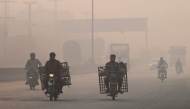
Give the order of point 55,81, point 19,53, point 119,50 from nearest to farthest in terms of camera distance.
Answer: point 55,81
point 119,50
point 19,53

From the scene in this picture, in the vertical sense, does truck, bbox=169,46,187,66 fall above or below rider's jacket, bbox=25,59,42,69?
below

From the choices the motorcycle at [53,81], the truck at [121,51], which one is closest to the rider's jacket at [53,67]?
the motorcycle at [53,81]

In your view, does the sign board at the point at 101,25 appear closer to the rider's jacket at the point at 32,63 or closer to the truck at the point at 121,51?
the truck at the point at 121,51

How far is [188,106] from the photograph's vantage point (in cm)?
1658

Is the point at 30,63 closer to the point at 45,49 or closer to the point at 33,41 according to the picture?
the point at 33,41

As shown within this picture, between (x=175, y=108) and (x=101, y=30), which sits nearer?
(x=175, y=108)

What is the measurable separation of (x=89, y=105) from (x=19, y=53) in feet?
325

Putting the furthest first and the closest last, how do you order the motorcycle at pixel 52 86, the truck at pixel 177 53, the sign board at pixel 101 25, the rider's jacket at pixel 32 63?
the sign board at pixel 101 25 → the truck at pixel 177 53 → the rider's jacket at pixel 32 63 → the motorcycle at pixel 52 86

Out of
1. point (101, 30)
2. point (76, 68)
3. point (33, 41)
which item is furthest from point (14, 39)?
point (76, 68)

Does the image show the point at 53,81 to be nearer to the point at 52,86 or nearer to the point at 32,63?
the point at 52,86

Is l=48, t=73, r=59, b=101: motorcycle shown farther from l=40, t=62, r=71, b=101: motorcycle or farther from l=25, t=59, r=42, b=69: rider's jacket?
l=25, t=59, r=42, b=69: rider's jacket

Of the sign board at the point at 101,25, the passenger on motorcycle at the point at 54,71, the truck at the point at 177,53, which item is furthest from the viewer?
the sign board at the point at 101,25

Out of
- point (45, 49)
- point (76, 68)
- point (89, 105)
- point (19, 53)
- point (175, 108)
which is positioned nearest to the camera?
point (175, 108)

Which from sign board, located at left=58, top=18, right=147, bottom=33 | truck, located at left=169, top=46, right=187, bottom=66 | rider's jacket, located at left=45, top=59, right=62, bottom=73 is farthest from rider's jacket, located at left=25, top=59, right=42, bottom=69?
sign board, located at left=58, top=18, right=147, bottom=33
